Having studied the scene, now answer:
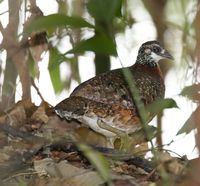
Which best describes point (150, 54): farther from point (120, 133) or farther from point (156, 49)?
point (120, 133)

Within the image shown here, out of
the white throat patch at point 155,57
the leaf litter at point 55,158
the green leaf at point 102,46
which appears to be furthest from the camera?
the white throat patch at point 155,57

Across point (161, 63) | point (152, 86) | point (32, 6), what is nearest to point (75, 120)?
point (152, 86)

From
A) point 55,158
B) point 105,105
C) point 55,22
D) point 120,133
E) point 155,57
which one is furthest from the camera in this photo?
point 155,57

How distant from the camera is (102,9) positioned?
129cm

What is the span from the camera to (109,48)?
4.78 ft

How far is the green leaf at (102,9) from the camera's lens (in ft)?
4.18

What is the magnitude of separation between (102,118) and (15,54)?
865 mm

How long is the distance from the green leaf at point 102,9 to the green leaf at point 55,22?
0.08 metres

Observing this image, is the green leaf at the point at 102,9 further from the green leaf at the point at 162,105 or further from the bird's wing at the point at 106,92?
the bird's wing at the point at 106,92

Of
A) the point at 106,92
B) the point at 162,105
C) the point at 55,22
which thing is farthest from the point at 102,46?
the point at 106,92

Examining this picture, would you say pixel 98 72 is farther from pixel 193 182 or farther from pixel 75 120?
pixel 193 182

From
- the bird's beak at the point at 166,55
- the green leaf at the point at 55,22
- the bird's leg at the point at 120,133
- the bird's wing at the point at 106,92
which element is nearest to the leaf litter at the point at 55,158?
the bird's leg at the point at 120,133

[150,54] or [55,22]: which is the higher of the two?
[150,54]

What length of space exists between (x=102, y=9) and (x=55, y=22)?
0.16 meters
